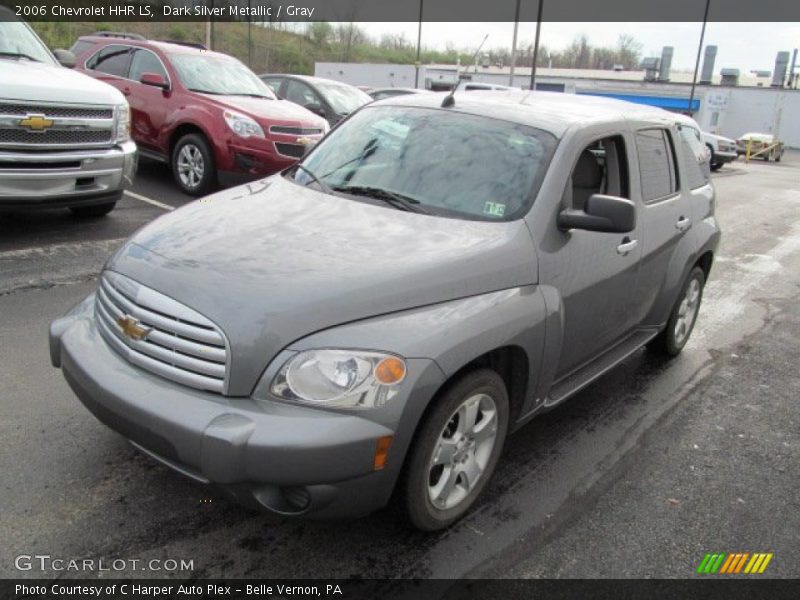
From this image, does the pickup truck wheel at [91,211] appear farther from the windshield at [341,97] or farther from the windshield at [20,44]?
the windshield at [341,97]

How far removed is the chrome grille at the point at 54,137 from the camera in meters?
5.70

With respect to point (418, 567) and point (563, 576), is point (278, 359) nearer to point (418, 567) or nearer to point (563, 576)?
point (418, 567)

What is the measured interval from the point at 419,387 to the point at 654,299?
2440mm

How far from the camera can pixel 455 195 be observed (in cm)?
338

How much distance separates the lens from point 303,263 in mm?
2674

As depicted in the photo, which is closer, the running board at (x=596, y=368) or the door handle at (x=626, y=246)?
the running board at (x=596, y=368)

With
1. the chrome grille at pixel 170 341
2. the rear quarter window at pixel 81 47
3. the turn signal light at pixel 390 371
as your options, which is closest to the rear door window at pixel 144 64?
the rear quarter window at pixel 81 47

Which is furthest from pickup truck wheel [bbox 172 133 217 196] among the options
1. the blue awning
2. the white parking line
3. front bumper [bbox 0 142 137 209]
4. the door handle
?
the blue awning

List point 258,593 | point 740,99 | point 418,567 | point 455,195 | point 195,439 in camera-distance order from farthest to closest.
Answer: point 740,99
point 455,195
point 418,567
point 258,593
point 195,439

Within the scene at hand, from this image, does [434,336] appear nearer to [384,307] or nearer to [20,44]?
[384,307]

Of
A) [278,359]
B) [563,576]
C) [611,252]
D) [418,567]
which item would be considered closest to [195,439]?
[278,359]

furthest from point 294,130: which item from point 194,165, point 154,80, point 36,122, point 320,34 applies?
point 320,34

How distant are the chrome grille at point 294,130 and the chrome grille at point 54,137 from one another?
2270mm
